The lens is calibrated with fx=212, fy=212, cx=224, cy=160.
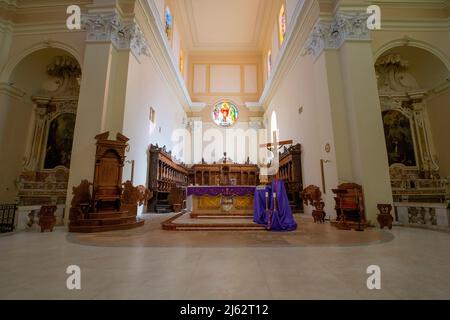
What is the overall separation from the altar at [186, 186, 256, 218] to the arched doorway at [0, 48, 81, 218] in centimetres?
457

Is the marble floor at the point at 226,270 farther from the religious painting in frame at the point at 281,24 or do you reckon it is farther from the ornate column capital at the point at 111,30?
the religious painting in frame at the point at 281,24

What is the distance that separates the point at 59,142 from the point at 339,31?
10422 millimetres

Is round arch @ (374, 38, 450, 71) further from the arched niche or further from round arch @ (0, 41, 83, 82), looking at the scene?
the arched niche

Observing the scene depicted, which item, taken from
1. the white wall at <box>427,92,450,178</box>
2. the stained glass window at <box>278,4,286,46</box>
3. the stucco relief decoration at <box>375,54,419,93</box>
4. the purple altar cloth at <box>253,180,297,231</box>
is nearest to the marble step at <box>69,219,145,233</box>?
the purple altar cloth at <box>253,180,297,231</box>

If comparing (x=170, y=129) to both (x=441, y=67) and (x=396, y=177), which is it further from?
(x=441, y=67)

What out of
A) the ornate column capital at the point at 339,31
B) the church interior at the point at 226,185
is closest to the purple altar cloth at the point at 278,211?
the church interior at the point at 226,185

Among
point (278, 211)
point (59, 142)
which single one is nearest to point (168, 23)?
point (59, 142)

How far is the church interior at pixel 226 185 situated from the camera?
2.07 metres

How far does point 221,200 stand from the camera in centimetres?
696

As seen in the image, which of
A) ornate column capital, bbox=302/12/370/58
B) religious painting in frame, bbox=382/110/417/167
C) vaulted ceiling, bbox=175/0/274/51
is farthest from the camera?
vaulted ceiling, bbox=175/0/274/51

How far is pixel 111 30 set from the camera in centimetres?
656

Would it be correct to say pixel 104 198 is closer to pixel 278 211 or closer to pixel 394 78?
pixel 278 211

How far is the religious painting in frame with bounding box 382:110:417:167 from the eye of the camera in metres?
7.50
